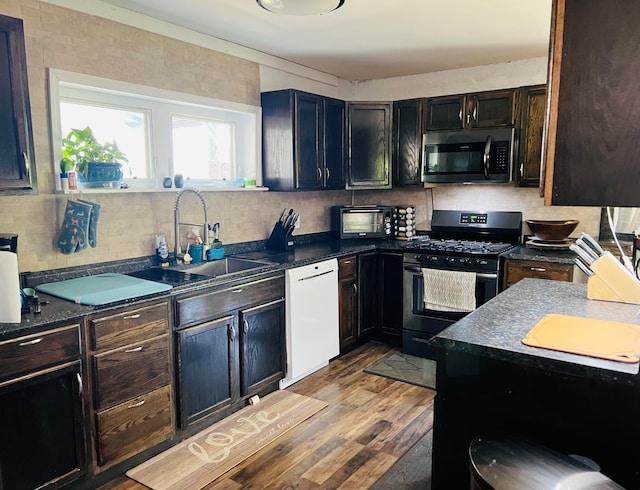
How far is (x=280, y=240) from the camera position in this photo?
12.9 feet

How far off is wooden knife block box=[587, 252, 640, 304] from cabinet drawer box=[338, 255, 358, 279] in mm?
2024

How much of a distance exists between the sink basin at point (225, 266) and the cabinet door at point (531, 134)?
2316 mm

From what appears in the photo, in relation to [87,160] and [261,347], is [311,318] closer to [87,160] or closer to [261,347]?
[261,347]

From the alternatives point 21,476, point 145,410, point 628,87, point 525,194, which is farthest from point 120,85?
point 525,194

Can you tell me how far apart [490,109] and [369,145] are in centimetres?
111

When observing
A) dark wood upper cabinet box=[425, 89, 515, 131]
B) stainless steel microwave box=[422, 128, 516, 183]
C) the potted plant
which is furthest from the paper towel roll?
dark wood upper cabinet box=[425, 89, 515, 131]

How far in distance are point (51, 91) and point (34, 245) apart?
84 centimetres

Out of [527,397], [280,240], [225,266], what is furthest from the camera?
[280,240]

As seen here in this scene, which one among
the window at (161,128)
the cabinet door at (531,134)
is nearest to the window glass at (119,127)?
the window at (161,128)

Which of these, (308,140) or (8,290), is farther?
(308,140)

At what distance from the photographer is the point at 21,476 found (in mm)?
2008

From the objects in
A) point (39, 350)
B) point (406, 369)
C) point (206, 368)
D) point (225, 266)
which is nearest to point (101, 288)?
point (39, 350)

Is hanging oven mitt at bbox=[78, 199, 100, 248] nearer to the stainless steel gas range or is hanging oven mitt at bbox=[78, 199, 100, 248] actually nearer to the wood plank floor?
the wood plank floor

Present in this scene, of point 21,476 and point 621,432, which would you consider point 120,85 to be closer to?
point 21,476
